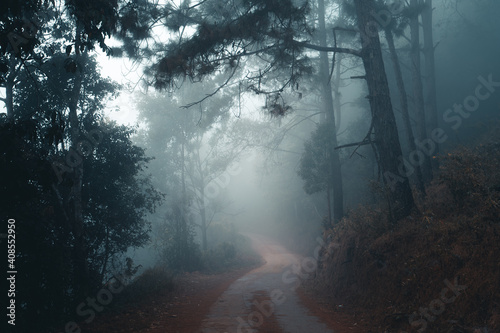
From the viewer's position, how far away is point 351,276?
8906 mm

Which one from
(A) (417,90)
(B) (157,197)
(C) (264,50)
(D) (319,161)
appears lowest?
(B) (157,197)

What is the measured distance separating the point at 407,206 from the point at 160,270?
9572 millimetres

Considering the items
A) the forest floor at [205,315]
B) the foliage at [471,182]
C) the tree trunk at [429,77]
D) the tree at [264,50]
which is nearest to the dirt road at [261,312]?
the forest floor at [205,315]

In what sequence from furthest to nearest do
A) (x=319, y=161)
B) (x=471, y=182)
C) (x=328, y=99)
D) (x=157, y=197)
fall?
(x=319, y=161)
(x=328, y=99)
(x=157, y=197)
(x=471, y=182)

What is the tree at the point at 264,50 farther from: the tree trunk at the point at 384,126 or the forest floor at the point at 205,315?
the forest floor at the point at 205,315

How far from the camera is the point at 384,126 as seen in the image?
30.6ft

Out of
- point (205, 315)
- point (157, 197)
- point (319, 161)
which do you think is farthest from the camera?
point (319, 161)

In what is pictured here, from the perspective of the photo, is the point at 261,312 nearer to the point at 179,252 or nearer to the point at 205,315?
the point at 205,315

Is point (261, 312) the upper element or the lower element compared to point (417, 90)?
lower

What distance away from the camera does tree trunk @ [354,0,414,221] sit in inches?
352

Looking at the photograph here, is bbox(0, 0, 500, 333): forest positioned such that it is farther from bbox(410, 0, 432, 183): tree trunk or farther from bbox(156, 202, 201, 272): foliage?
bbox(156, 202, 201, 272): foliage

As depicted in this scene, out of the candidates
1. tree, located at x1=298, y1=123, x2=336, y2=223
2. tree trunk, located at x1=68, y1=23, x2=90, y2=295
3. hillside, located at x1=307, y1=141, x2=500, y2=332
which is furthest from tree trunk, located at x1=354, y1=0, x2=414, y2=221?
tree, located at x1=298, y1=123, x2=336, y2=223

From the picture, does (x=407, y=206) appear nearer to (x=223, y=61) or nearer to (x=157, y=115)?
(x=223, y=61)

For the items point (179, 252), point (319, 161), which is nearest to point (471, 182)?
point (319, 161)
